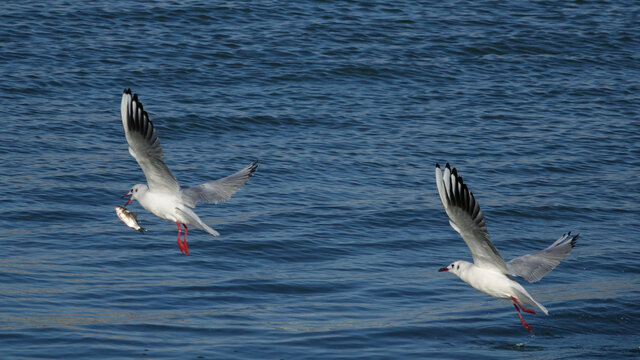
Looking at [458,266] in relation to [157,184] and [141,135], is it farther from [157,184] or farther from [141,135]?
[141,135]

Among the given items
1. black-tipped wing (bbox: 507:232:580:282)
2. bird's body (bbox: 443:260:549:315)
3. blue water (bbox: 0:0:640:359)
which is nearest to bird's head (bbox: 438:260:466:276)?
bird's body (bbox: 443:260:549:315)

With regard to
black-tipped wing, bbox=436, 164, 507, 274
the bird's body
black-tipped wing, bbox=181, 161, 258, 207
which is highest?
black-tipped wing, bbox=436, 164, 507, 274

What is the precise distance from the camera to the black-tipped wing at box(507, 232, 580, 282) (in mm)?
9469

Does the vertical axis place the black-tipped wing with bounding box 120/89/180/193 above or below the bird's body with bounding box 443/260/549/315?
above

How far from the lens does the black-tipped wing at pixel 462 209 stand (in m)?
8.02

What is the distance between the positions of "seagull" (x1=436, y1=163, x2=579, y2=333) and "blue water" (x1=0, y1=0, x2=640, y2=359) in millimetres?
867

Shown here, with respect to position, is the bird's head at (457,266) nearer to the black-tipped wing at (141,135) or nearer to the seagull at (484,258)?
the seagull at (484,258)

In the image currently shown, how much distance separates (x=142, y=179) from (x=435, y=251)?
15.2 feet

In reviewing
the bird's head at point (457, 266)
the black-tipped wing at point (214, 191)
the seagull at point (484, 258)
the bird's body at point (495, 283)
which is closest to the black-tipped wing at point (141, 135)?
the black-tipped wing at point (214, 191)

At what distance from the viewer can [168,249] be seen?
39.2 feet

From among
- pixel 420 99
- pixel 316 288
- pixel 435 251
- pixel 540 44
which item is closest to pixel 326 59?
pixel 420 99

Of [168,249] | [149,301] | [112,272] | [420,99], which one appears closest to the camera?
[149,301]

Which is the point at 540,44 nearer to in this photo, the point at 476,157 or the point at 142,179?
the point at 476,157

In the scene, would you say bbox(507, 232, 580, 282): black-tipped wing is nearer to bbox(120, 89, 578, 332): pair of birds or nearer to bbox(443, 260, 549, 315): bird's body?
bbox(120, 89, 578, 332): pair of birds
